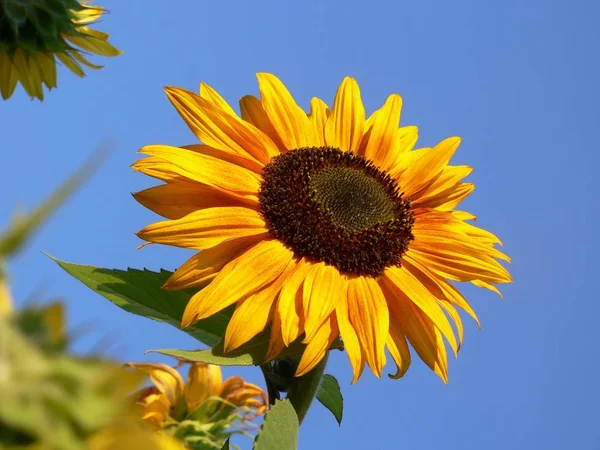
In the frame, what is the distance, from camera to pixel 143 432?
0.38 m

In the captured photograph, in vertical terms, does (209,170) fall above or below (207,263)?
above

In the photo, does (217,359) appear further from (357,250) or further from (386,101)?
(386,101)

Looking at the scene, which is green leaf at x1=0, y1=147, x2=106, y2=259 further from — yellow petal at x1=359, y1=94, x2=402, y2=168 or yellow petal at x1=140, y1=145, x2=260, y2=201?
yellow petal at x1=359, y1=94, x2=402, y2=168

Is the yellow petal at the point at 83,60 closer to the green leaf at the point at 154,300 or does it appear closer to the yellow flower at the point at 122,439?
the green leaf at the point at 154,300

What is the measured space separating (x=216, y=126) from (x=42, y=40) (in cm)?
78

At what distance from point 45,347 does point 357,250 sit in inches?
55.0

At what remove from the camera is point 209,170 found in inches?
67.0

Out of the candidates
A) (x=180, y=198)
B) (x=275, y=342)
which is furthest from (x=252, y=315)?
(x=180, y=198)

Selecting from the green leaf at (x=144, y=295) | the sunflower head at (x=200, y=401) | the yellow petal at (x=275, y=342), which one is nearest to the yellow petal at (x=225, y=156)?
the green leaf at (x=144, y=295)

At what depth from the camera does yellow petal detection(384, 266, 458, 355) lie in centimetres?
166

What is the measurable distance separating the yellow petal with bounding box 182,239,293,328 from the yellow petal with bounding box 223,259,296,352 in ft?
0.04

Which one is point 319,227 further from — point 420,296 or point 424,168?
point 424,168

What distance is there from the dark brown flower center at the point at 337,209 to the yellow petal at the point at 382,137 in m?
0.05

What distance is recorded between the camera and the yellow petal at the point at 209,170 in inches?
64.7
